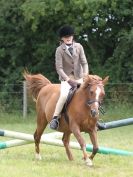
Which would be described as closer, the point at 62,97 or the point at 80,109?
the point at 80,109

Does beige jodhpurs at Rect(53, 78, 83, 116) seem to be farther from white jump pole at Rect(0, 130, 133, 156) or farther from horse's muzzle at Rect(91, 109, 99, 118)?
horse's muzzle at Rect(91, 109, 99, 118)

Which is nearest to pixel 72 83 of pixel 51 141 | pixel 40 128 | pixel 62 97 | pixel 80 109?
pixel 62 97

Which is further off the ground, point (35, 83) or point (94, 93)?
point (94, 93)

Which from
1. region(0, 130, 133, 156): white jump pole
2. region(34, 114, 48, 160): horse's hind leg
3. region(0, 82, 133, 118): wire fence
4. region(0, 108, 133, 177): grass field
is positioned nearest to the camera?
region(0, 108, 133, 177): grass field

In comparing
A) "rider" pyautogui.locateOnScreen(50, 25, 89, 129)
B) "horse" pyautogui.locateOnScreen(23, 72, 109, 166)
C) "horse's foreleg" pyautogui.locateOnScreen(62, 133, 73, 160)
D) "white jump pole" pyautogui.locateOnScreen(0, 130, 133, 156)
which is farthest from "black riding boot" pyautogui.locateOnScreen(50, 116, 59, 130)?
"horse's foreleg" pyautogui.locateOnScreen(62, 133, 73, 160)

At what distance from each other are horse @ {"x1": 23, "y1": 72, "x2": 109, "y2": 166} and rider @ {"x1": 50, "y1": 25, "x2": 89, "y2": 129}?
6.9 inches

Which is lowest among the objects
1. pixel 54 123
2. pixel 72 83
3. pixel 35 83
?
pixel 54 123

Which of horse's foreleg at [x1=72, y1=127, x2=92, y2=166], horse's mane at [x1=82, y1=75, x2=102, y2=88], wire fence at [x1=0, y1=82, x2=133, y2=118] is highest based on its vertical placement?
horse's mane at [x1=82, y1=75, x2=102, y2=88]

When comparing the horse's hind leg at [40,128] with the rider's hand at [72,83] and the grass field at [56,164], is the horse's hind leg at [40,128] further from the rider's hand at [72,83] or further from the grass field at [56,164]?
the rider's hand at [72,83]

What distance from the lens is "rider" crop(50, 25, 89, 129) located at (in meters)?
10.2

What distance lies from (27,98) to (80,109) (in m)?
14.5

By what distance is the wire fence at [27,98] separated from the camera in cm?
2389

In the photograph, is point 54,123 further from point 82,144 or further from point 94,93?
point 94,93

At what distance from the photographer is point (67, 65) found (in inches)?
411
